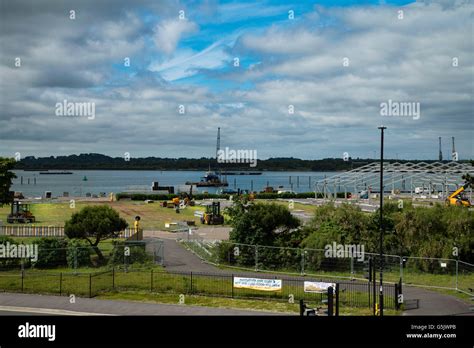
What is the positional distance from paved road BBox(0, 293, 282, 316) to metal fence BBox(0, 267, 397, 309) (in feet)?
4.39

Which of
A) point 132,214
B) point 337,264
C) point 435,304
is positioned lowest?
point 435,304

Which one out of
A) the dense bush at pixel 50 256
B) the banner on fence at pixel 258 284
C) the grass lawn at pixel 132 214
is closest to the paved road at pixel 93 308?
the banner on fence at pixel 258 284

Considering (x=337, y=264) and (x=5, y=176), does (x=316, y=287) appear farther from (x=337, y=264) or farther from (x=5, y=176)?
(x=5, y=176)

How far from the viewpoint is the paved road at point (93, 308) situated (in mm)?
23594

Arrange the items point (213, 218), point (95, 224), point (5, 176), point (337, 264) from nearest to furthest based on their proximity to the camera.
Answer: point (337, 264)
point (95, 224)
point (5, 176)
point (213, 218)

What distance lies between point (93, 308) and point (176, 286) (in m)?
4.90

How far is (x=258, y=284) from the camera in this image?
27.2 m

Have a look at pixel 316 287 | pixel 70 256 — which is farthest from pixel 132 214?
pixel 316 287

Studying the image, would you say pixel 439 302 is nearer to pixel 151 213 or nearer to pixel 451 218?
pixel 451 218

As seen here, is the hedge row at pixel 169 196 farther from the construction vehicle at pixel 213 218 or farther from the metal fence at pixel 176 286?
the metal fence at pixel 176 286
